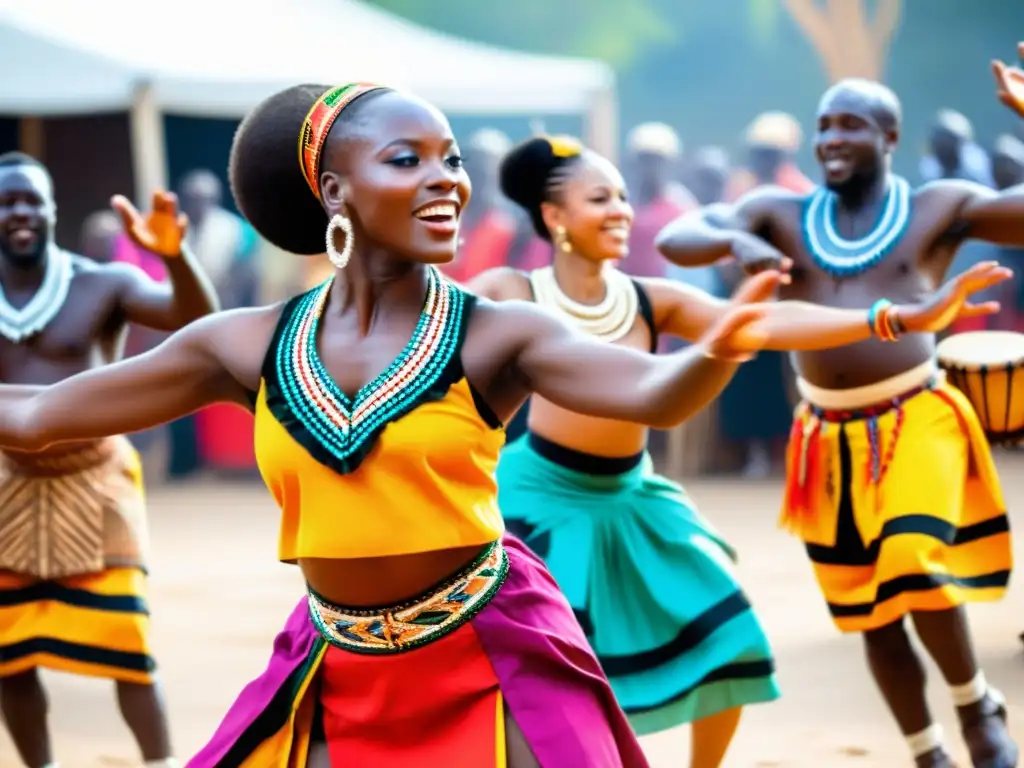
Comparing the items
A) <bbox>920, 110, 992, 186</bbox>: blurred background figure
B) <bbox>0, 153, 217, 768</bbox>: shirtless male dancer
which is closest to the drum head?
<bbox>0, 153, 217, 768</bbox>: shirtless male dancer

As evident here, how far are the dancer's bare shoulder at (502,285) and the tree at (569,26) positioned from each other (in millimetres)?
17592

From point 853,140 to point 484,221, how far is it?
7.83 meters

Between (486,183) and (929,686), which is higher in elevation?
(486,183)

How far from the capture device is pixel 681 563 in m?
5.02

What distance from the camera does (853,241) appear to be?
5422mm

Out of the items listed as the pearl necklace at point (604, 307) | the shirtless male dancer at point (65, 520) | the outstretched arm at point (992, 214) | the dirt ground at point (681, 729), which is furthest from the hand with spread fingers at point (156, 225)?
the outstretched arm at point (992, 214)

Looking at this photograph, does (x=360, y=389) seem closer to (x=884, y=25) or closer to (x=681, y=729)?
(x=681, y=729)

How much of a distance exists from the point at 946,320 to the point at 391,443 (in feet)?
3.48

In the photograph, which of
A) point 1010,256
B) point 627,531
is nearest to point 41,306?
point 627,531

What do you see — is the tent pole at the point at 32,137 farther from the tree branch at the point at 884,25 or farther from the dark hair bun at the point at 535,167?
the tree branch at the point at 884,25

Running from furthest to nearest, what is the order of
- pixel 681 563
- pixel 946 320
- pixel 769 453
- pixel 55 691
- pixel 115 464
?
pixel 769 453
pixel 55 691
pixel 115 464
pixel 681 563
pixel 946 320

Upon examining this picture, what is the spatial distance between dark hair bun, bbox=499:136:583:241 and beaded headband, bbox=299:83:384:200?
2.23 meters

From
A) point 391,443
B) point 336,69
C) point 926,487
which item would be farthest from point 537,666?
point 336,69

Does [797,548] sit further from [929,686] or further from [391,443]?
[391,443]
